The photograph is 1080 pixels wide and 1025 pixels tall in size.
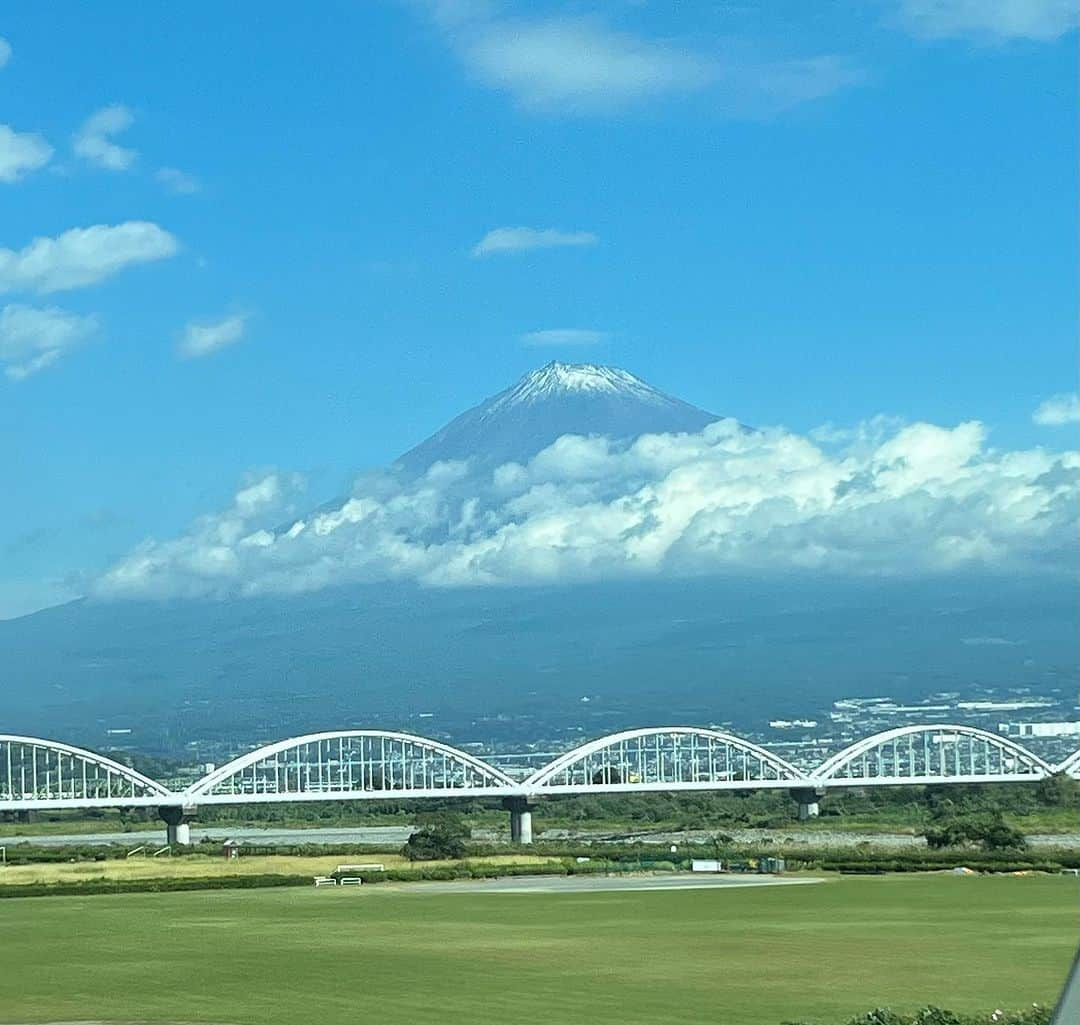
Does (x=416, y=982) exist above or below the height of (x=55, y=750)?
below

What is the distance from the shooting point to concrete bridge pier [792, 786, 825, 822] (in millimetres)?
76562

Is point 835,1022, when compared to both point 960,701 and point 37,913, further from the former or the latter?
point 960,701

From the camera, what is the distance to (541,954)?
100 feet

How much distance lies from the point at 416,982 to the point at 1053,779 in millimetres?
56312

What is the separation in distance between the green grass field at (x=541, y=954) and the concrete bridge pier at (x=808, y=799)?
A: 32.3m

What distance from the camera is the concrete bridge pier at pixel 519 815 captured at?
69188 millimetres

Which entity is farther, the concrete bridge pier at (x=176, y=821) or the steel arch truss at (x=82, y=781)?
the steel arch truss at (x=82, y=781)

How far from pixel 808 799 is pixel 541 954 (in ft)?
158

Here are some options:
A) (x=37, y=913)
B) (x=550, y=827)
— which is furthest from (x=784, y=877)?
(x=550, y=827)

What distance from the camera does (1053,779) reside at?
79188mm

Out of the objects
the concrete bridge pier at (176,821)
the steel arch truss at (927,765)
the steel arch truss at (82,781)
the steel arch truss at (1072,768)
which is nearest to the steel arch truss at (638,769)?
the steel arch truss at (927,765)

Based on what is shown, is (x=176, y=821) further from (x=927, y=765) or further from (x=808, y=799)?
(x=927, y=765)

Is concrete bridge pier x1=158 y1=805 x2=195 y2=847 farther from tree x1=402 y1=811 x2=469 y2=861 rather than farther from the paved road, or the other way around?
the paved road

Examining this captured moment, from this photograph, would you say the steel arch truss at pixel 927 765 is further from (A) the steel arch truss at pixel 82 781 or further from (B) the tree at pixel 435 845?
(A) the steel arch truss at pixel 82 781
